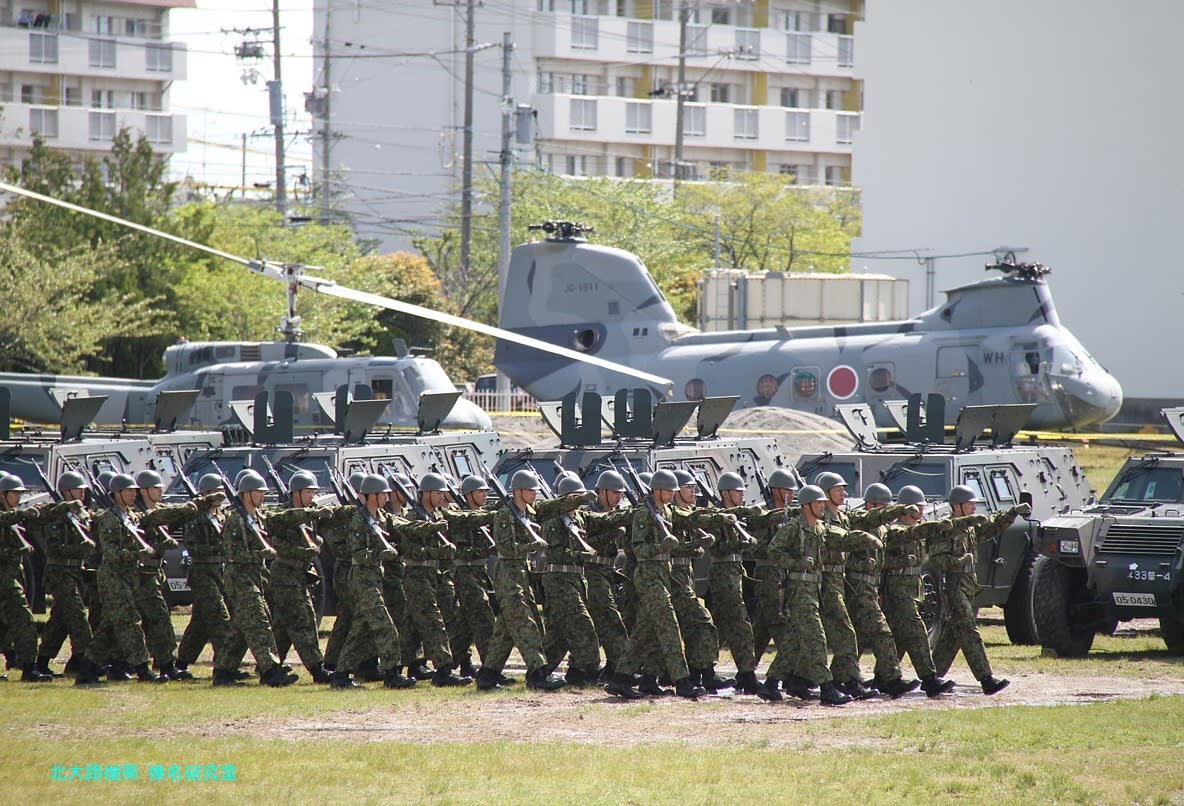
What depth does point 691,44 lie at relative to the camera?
62500mm

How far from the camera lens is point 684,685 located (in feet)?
37.5

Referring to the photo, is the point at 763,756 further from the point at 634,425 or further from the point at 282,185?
the point at 282,185

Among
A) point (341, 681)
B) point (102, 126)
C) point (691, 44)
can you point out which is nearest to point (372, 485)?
point (341, 681)

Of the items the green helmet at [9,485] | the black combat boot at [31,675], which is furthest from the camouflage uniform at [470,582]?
the green helmet at [9,485]

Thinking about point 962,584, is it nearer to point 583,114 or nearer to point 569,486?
point 569,486

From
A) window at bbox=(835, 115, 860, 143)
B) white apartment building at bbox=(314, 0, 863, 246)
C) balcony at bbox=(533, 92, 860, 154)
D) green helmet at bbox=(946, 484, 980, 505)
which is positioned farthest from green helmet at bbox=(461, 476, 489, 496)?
window at bbox=(835, 115, 860, 143)

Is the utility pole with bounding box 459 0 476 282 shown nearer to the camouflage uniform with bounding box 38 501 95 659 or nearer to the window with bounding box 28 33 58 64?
the window with bounding box 28 33 58 64

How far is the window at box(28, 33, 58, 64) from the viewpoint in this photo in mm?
54500

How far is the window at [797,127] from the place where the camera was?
210ft

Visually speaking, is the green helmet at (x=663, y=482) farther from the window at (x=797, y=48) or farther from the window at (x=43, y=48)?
the window at (x=797, y=48)

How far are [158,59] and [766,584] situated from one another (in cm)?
4984

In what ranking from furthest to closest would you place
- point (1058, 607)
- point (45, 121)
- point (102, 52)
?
1. point (102, 52)
2. point (45, 121)
3. point (1058, 607)

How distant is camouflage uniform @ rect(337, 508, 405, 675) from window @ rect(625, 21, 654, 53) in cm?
5229

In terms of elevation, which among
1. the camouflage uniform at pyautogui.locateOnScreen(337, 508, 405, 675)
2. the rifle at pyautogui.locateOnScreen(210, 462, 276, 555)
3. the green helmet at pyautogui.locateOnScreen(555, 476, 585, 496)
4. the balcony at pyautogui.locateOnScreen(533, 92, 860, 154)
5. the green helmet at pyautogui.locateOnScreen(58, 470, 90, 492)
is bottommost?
the camouflage uniform at pyautogui.locateOnScreen(337, 508, 405, 675)
